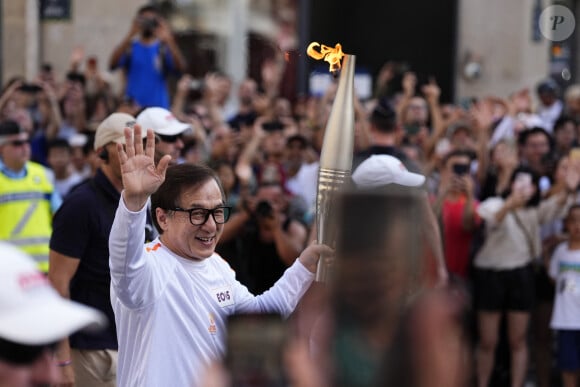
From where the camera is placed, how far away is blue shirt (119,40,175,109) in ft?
36.2

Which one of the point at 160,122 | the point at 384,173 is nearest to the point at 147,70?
the point at 160,122

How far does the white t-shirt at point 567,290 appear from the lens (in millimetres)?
8891

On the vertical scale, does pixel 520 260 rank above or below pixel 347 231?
below

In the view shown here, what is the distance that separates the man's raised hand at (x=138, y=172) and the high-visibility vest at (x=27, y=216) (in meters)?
3.87

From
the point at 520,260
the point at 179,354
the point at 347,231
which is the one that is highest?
the point at 347,231

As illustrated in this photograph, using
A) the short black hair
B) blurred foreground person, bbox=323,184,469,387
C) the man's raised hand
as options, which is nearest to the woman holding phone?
the short black hair

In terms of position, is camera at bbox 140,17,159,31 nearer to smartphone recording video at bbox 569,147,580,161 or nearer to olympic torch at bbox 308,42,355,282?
smartphone recording video at bbox 569,147,580,161

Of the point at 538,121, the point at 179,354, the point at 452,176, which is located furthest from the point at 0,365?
the point at 538,121

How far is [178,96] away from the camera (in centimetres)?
1064

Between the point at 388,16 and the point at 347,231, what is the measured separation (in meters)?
16.9

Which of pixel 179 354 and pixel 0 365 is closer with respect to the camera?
pixel 0 365

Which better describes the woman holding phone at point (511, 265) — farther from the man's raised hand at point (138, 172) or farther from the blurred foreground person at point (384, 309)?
the blurred foreground person at point (384, 309)

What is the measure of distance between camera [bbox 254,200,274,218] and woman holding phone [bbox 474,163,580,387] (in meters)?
2.06

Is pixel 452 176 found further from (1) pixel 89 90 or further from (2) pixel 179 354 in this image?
(2) pixel 179 354
